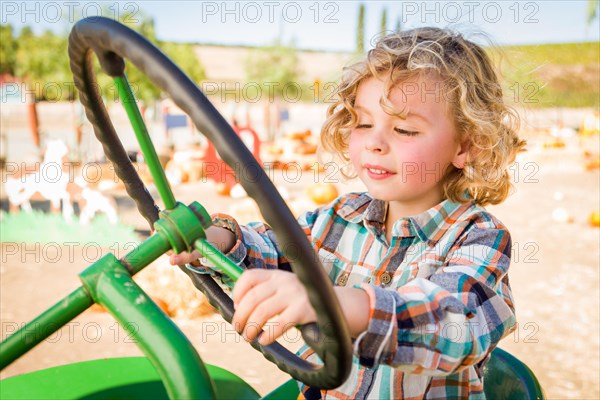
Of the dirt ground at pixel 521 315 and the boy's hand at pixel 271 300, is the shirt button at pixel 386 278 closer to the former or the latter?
the boy's hand at pixel 271 300

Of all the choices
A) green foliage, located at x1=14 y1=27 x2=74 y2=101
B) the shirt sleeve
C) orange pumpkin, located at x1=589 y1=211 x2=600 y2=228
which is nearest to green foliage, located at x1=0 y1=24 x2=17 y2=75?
green foliage, located at x1=14 y1=27 x2=74 y2=101

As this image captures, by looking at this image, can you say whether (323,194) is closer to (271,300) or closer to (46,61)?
(271,300)

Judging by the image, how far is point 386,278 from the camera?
3.99 feet

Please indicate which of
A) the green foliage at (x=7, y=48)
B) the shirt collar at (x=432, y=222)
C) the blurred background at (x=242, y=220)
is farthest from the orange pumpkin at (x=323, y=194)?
the green foliage at (x=7, y=48)

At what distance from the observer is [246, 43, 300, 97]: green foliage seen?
17.5 m

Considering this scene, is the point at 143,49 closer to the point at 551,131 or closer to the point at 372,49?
the point at 372,49

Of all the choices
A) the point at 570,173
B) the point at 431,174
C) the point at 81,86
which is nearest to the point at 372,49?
the point at 431,174

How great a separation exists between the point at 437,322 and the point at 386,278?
42 cm

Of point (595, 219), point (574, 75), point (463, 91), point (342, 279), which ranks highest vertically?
point (574, 75)

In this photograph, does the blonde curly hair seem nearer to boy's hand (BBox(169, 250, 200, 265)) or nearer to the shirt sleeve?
the shirt sleeve

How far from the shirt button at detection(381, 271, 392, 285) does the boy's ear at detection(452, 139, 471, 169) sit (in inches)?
12.2

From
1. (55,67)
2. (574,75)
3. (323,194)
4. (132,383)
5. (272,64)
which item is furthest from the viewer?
(574,75)

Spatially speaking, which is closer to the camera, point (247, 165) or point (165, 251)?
point (247, 165)

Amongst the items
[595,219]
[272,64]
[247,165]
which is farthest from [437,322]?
[272,64]
